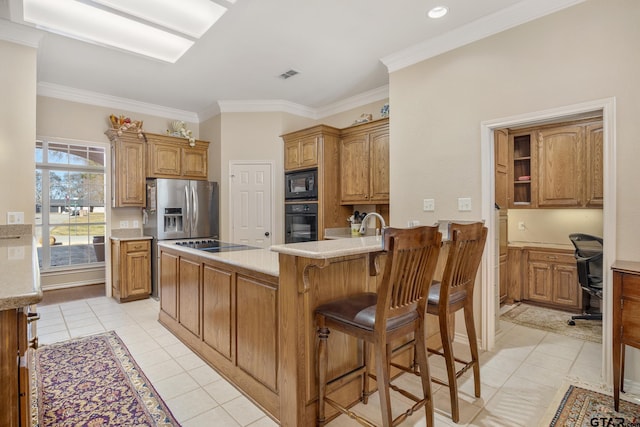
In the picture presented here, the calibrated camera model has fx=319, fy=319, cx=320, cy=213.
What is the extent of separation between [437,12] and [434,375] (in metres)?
3.00

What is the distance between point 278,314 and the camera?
187 centimetres

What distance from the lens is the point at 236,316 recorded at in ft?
7.34

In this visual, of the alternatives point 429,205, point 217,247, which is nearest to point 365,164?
point 429,205

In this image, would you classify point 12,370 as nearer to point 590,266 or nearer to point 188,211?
point 188,211

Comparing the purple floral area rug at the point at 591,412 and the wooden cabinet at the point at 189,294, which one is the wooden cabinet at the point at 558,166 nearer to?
the purple floral area rug at the point at 591,412

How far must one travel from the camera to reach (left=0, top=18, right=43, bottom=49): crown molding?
9.93 ft

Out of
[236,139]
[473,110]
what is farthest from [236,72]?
[473,110]

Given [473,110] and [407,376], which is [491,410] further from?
[473,110]

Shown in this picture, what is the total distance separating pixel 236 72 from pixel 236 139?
1.28m

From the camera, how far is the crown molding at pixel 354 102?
453 centimetres

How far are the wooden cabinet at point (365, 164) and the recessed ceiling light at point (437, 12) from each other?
137 centimetres

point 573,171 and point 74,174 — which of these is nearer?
point 573,171

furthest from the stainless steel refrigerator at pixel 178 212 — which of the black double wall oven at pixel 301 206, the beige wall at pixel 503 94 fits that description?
the beige wall at pixel 503 94

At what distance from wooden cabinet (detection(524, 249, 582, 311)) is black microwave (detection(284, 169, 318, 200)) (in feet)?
9.96
